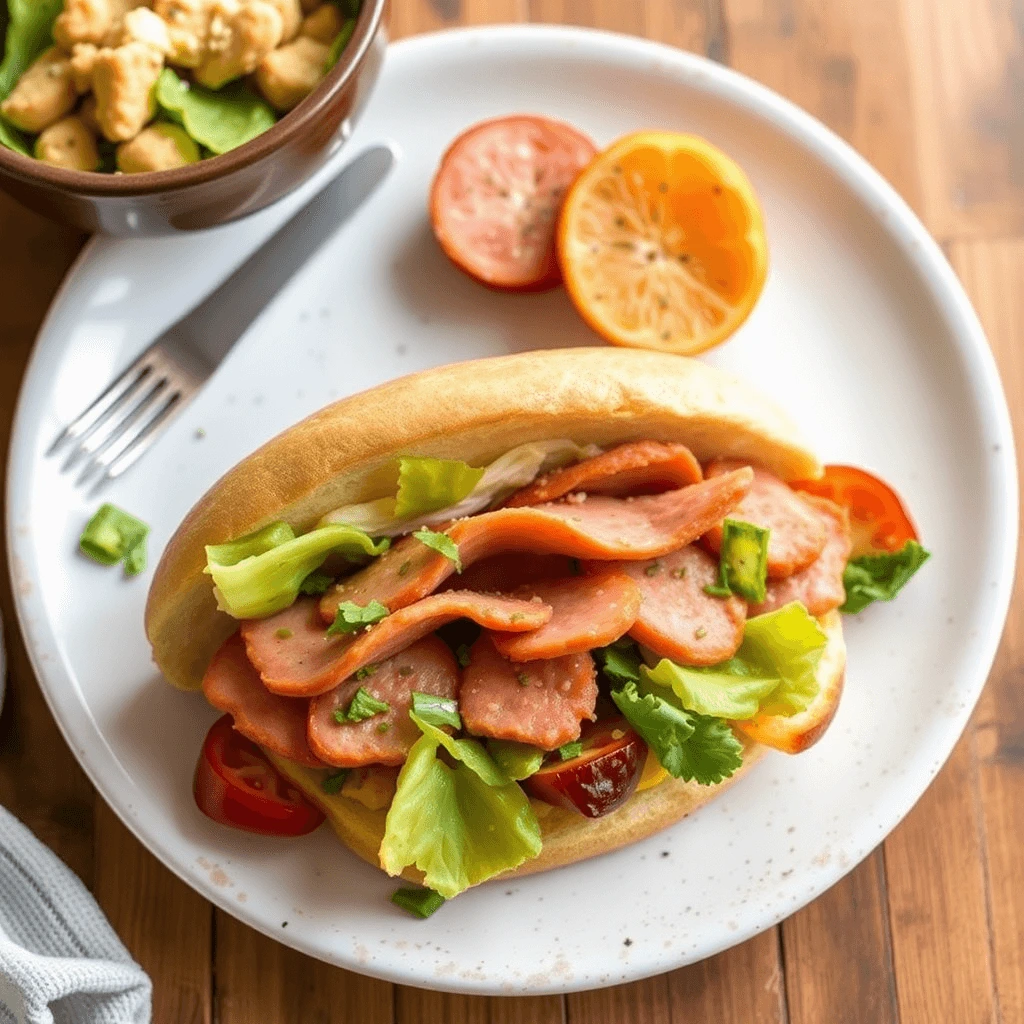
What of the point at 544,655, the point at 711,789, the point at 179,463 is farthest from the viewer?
the point at 179,463

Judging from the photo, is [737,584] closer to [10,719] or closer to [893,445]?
[893,445]

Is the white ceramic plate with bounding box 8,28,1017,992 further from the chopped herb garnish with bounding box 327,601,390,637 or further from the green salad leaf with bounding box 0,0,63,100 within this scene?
the chopped herb garnish with bounding box 327,601,390,637

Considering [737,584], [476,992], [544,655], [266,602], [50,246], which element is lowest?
[476,992]

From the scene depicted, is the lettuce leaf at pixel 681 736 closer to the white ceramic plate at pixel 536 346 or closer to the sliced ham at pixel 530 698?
the sliced ham at pixel 530 698

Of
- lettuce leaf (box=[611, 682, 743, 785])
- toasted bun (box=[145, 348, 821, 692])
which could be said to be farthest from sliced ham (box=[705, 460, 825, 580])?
lettuce leaf (box=[611, 682, 743, 785])

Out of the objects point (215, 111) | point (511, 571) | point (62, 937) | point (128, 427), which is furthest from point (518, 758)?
point (215, 111)

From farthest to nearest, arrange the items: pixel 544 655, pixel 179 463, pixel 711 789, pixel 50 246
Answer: pixel 50 246 → pixel 179 463 → pixel 711 789 → pixel 544 655

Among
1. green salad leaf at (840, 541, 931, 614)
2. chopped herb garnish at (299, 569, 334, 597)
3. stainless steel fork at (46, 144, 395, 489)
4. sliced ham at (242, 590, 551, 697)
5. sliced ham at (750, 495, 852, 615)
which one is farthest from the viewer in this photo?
stainless steel fork at (46, 144, 395, 489)

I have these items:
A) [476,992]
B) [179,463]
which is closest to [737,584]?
[476,992]
